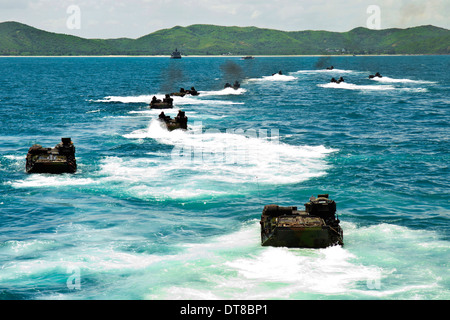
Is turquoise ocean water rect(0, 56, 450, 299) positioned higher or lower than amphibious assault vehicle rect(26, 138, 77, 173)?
lower

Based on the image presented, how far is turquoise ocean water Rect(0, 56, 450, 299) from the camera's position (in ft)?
65.6

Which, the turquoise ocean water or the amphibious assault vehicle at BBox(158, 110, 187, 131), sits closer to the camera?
the turquoise ocean water

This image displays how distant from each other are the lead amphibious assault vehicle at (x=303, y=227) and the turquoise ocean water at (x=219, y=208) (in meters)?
0.45

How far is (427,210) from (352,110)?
4865 centimetres

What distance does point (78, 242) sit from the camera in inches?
959

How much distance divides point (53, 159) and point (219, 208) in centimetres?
1329

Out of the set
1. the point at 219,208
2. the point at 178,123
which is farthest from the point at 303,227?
the point at 178,123

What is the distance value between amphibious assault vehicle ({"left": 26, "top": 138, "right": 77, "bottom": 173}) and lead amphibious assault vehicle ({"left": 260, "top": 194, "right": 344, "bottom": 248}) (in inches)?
700

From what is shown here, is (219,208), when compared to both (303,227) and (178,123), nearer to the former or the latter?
(303,227)

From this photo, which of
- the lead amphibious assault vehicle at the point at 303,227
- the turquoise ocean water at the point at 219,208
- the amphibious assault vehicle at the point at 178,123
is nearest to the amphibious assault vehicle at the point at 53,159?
the turquoise ocean water at the point at 219,208

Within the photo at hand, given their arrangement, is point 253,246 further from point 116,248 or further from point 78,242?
point 78,242

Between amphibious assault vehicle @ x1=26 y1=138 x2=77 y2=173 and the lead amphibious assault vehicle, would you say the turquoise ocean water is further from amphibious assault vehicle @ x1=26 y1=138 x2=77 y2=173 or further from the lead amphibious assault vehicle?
amphibious assault vehicle @ x1=26 y1=138 x2=77 y2=173

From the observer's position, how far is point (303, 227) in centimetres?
2241

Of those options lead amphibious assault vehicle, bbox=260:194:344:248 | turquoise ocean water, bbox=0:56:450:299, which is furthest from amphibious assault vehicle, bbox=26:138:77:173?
lead amphibious assault vehicle, bbox=260:194:344:248
